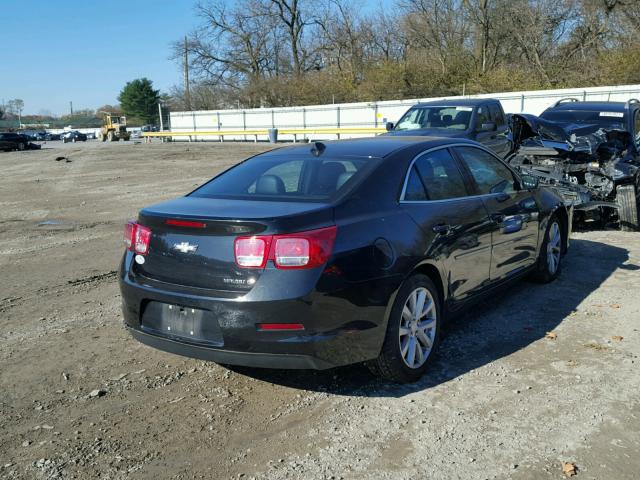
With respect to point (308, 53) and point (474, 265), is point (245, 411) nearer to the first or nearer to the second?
point (474, 265)

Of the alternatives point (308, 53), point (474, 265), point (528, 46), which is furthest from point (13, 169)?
point (308, 53)

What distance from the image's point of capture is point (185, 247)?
3721 mm

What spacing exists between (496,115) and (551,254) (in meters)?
6.90

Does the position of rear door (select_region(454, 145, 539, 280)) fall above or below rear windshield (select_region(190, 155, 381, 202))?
below

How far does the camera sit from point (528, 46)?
39688 mm

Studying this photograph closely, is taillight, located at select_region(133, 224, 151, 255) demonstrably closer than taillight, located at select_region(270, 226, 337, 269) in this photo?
No

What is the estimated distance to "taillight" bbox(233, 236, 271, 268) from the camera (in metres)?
3.47

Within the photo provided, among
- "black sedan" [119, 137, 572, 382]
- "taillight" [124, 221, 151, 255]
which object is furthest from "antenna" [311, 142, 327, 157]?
"taillight" [124, 221, 151, 255]

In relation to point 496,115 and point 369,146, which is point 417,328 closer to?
point 369,146

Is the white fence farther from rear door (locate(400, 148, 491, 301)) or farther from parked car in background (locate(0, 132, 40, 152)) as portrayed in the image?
rear door (locate(400, 148, 491, 301))

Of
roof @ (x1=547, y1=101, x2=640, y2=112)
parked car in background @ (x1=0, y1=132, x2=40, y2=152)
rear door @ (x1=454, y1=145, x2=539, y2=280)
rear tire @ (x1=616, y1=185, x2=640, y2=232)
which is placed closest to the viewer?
rear door @ (x1=454, y1=145, x2=539, y2=280)

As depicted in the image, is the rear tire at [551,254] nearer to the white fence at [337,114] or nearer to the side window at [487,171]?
the side window at [487,171]

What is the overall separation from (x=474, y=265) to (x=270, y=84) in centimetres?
5194

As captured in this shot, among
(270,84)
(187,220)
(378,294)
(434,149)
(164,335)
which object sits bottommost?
(164,335)
